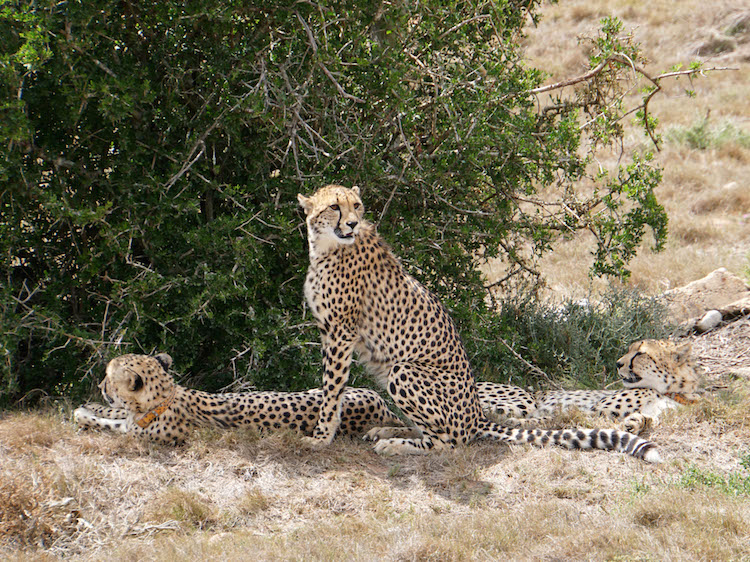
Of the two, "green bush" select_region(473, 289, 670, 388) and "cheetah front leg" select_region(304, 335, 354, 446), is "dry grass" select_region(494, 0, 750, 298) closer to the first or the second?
"green bush" select_region(473, 289, 670, 388)

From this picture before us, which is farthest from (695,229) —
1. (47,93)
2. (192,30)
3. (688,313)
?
(47,93)

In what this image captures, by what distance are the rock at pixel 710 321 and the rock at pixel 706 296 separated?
0.59ft

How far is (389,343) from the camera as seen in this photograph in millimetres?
5566

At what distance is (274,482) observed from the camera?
4.88m

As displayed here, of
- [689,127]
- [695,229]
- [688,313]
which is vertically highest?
[689,127]

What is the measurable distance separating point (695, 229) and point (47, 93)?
24.7ft

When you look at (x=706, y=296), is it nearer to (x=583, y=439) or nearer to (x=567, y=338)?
(x=567, y=338)

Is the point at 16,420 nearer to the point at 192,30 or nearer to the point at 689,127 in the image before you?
the point at 192,30

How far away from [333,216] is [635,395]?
2.40 metres

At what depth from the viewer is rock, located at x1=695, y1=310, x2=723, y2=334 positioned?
761cm

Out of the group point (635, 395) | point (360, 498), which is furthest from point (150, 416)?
point (635, 395)

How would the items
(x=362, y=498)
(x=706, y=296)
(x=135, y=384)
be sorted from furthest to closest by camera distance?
(x=706, y=296) → (x=135, y=384) → (x=362, y=498)

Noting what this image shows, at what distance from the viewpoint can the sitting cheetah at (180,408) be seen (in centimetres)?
525

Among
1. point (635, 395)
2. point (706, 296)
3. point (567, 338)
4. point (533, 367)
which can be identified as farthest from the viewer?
point (706, 296)
